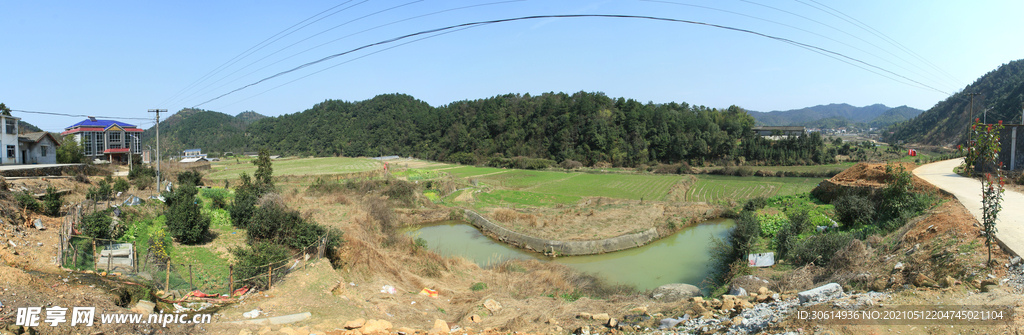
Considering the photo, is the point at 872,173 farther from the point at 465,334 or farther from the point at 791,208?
the point at 465,334

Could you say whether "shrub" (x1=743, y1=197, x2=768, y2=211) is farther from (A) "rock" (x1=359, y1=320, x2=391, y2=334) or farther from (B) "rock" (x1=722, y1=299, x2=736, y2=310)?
(A) "rock" (x1=359, y1=320, x2=391, y2=334)

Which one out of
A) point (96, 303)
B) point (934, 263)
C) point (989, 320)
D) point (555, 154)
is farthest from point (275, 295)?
point (555, 154)

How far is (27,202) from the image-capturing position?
13.7 metres

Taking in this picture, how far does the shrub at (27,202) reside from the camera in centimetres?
1377

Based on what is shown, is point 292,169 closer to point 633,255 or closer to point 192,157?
point 192,157

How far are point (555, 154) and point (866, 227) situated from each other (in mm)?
67713

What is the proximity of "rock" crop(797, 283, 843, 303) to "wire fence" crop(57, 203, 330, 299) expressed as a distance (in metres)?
11.1

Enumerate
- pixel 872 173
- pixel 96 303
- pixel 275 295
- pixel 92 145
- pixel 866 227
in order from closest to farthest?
pixel 96 303, pixel 275 295, pixel 866 227, pixel 872 173, pixel 92 145

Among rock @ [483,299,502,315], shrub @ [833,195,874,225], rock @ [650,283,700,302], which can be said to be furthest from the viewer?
shrub @ [833,195,874,225]

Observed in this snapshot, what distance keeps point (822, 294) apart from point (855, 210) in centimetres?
994

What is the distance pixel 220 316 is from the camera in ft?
25.5

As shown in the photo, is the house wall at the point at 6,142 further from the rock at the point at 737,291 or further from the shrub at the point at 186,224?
the rock at the point at 737,291

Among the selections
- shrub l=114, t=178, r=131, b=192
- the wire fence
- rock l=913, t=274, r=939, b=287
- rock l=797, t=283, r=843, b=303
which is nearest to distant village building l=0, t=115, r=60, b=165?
shrub l=114, t=178, r=131, b=192

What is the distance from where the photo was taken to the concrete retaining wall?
20.9 meters
